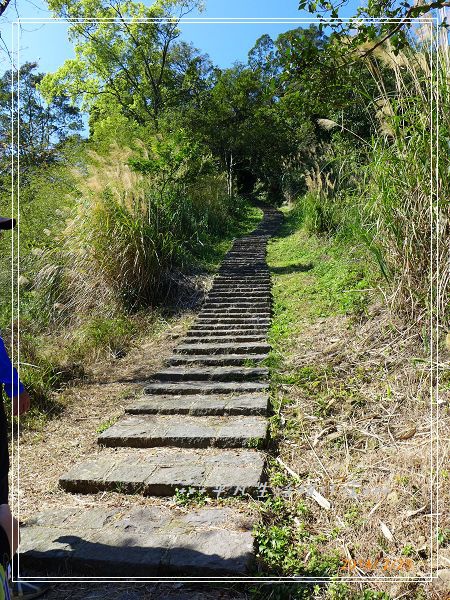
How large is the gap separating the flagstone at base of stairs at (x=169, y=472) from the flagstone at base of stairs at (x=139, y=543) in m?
0.15

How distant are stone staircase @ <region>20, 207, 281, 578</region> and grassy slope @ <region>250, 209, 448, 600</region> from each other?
0.16 meters

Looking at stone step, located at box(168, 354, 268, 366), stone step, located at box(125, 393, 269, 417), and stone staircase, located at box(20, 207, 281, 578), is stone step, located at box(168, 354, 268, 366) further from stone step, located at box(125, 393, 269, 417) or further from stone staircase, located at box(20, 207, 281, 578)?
stone step, located at box(125, 393, 269, 417)

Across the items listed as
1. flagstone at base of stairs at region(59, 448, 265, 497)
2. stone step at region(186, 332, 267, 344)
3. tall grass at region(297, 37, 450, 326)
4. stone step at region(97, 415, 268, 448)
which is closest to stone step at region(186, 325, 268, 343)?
stone step at region(186, 332, 267, 344)

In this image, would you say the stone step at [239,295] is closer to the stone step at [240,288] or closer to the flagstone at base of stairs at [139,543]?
the stone step at [240,288]

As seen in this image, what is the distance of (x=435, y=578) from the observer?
6.00 feet

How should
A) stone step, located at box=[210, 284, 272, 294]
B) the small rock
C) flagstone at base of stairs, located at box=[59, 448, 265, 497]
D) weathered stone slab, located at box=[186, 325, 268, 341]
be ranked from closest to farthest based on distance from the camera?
the small rock → flagstone at base of stairs, located at box=[59, 448, 265, 497] → weathered stone slab, located at box=[186, 325, 268, 341] → stone step, located at box=[210, 284, 272, 294]

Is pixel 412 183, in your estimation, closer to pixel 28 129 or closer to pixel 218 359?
pixel 218 359

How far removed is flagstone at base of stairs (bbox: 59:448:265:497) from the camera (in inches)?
102

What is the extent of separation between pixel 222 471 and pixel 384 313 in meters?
2.00

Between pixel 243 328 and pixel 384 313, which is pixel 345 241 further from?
pixel 384 313

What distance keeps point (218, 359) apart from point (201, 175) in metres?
5.98

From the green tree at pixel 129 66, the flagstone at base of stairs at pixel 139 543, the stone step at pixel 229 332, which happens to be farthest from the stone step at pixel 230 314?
the green tree at pixel 129 66

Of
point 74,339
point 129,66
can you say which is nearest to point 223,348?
point 74,339

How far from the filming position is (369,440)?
285 centimetres
